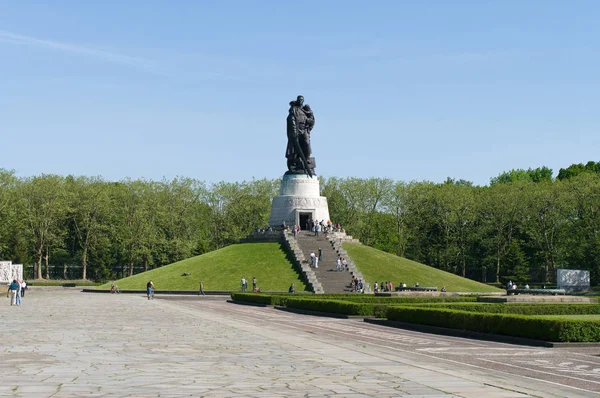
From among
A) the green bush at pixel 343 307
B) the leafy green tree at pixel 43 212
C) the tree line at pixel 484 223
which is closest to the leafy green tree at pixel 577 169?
the tree line at pixel 484 223

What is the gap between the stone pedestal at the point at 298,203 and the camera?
81.9m

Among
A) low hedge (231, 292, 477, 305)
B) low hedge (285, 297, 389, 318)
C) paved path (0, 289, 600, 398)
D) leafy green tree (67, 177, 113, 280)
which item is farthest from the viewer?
leafy green tree (67, 177, 113, 280)

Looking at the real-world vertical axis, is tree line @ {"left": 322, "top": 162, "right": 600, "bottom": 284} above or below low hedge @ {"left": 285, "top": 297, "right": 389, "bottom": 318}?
above

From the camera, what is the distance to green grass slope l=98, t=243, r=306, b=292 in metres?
68.8

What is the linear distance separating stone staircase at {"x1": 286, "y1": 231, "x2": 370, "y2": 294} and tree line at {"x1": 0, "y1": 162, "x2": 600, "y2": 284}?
29.4 m

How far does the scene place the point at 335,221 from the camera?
114625 mm

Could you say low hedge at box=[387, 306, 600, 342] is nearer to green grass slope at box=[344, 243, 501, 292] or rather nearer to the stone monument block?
green grass slope at box=[344, 243, 501, 292]

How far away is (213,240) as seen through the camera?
4678 inches

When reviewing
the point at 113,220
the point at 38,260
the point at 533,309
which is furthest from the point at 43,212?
the point at 533,309

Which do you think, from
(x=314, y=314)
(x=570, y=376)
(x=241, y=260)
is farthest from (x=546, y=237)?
(x=570, y=376)

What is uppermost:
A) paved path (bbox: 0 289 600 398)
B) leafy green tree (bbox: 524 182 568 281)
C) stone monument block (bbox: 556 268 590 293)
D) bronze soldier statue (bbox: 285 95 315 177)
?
bronze soldier statue (bbox: 285 95 315 177)

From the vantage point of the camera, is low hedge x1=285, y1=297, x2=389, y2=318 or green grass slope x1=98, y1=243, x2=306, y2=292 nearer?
low hedge x1=285, y1=297, x2=389, y2=318

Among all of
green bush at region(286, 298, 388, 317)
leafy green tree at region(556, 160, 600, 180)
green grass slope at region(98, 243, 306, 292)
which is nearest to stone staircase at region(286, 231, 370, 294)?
green grass slope at region(98, 243, 306, 292)

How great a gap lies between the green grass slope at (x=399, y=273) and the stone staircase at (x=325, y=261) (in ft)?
4.81
